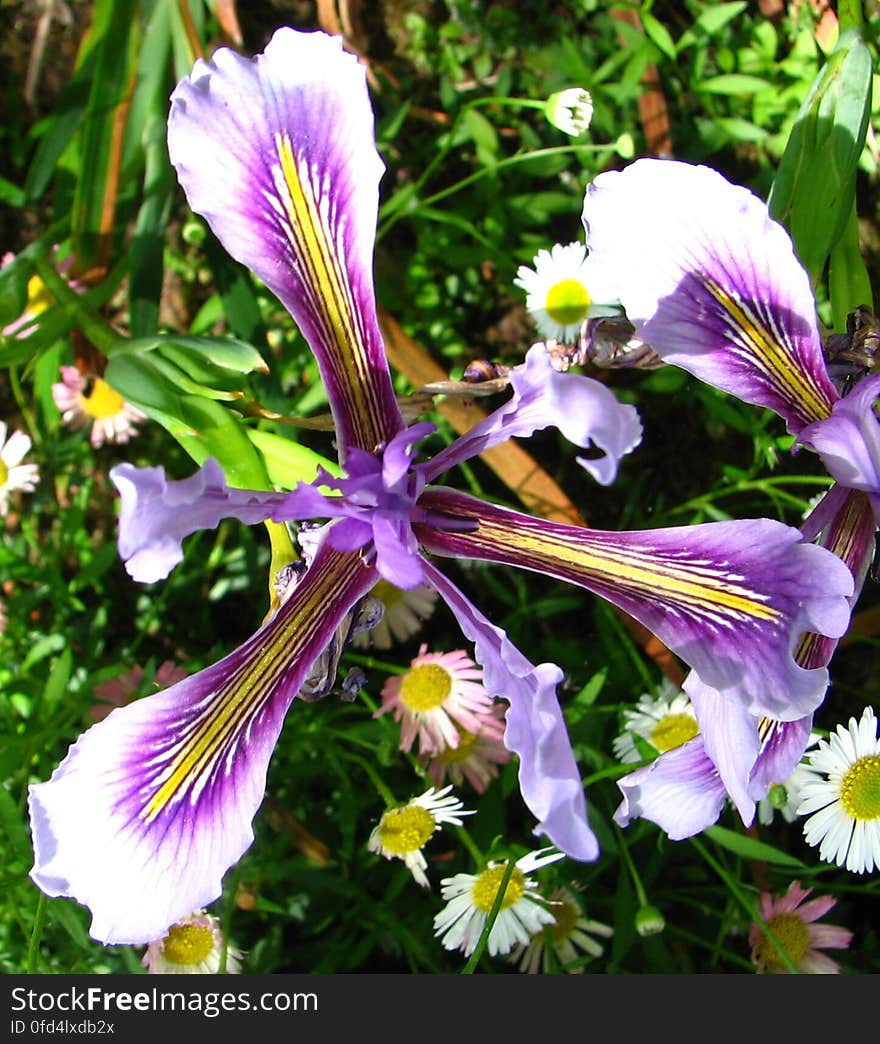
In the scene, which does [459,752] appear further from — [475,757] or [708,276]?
[708,276]

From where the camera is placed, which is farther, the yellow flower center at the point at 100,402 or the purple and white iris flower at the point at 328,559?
the yellow flower center at the point at 100,402

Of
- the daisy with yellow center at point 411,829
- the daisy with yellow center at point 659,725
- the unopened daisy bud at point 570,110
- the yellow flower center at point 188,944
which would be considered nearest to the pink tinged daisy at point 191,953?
the yellow flower center at point 188,944

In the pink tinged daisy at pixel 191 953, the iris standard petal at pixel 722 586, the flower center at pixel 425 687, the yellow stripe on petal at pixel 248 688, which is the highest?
the iris standard petal at pixel 722 586

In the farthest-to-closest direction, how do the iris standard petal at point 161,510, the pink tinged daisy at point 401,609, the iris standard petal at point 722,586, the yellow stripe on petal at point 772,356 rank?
the pink tinged daisy at point 401,609
the yellow stripe on petal at point 772,356
the iris standard petal at point 722,586
the iris standard petal at point 161,510

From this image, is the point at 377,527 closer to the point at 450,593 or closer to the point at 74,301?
the point at 450,593

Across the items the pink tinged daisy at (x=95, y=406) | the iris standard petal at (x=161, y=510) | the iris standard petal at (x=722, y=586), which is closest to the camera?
the iris standard petal at (x=161, y=510)

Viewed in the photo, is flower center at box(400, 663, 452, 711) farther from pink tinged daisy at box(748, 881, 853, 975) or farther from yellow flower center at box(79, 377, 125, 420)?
yellow flower center at box(79, 377, 125, 420)

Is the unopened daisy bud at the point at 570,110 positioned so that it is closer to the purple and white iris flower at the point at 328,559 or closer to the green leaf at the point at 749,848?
the purple and white iris flower at the point at 328,559

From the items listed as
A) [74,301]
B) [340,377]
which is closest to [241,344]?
[340,377]

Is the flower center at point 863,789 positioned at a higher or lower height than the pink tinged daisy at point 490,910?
higher
